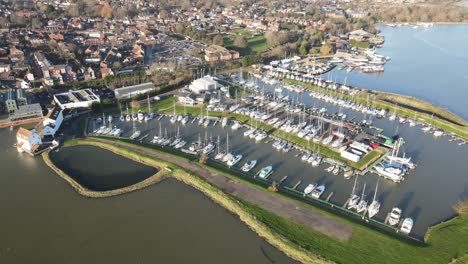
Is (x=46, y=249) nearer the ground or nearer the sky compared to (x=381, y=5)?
nearer the ground

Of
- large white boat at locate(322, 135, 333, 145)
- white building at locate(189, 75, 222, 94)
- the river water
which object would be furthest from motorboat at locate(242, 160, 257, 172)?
white building at locate(189, 75, 222, 94)

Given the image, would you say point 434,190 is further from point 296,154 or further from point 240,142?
point 240,142

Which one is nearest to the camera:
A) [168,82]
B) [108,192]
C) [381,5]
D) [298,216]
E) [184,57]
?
[298,216]

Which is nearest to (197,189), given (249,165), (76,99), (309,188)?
(249,165)

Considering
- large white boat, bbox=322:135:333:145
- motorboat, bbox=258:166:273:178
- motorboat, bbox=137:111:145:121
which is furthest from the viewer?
motorboat, bbox=137:111:145:121

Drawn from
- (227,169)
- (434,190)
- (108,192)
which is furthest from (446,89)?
(108,192)

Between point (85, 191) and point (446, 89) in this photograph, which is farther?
point (446, 89)

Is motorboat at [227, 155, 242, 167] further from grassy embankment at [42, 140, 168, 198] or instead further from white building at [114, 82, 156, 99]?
white building at [114, 82, 156, 99]
